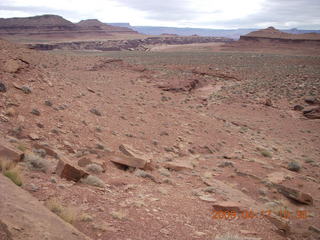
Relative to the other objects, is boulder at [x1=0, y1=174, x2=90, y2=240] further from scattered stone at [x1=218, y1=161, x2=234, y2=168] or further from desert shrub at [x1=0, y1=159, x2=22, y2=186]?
scattered stone at [x1=218, y1=161, x2=234, y2=168]

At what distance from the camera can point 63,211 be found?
465cm

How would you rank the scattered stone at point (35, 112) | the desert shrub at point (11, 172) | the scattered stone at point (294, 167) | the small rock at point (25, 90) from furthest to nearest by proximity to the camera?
the scattered stone at point (294, 167), the small rock at point (25, 90), the scattered stone at point (35, 112), the desert shrub at point (11, 172)

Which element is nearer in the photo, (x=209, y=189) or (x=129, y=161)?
(x=209, y=189)

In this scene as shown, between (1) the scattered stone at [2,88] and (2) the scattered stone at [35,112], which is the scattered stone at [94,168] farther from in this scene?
(1) the scattered stone at [2,88]

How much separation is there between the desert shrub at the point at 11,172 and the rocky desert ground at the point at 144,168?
0.9 inches

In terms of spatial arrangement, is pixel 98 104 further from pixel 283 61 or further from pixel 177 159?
pixel 283 61

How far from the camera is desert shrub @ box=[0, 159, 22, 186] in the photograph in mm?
5211

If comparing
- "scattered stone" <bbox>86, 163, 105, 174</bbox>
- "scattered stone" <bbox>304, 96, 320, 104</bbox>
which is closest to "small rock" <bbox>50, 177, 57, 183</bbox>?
"scattered stone" <bbox>86, 163, 105, 174</bbox>

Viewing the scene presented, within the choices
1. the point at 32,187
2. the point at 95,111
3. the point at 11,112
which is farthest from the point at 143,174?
the point at 95,111

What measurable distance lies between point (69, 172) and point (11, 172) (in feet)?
4.38

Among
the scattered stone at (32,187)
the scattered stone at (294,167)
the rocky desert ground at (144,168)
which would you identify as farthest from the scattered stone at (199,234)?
the scattered stone at (294,167)

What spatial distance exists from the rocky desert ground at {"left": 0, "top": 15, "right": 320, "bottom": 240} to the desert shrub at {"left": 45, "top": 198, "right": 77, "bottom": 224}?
0.02 meters

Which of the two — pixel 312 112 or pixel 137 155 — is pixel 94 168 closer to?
pixel 137 155

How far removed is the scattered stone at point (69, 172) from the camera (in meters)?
6.32
